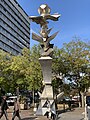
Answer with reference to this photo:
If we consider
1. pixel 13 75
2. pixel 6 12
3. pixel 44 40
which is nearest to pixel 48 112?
pixel 44 40

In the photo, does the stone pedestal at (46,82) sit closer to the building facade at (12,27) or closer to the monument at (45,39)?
the monument at (45,39)

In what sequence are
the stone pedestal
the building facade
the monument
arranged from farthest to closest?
the building facade → the monument → the stone pedestal

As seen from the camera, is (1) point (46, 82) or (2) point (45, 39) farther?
(1) point (46, 82)

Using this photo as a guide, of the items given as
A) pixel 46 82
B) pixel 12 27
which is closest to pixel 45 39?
pixel 46 82

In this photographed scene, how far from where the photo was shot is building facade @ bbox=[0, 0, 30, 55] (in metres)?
88.8

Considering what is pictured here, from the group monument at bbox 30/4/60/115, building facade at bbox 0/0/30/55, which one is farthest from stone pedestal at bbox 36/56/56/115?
building facade at bbox 0/0/30/55

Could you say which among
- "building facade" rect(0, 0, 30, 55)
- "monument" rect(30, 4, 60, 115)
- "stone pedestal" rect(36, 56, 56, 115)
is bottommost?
"stone pedestal" rect(36, 56, 56, 115)

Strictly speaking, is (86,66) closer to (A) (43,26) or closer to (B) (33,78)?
(B) (33,78)

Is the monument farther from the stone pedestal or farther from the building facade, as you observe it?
the building facade

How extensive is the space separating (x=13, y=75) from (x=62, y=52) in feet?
37.4

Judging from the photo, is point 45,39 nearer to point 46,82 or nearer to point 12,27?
point 46,82

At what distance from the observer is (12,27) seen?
100 meters

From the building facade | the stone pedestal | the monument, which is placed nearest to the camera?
the stone pedestal

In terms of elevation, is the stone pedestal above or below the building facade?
below
